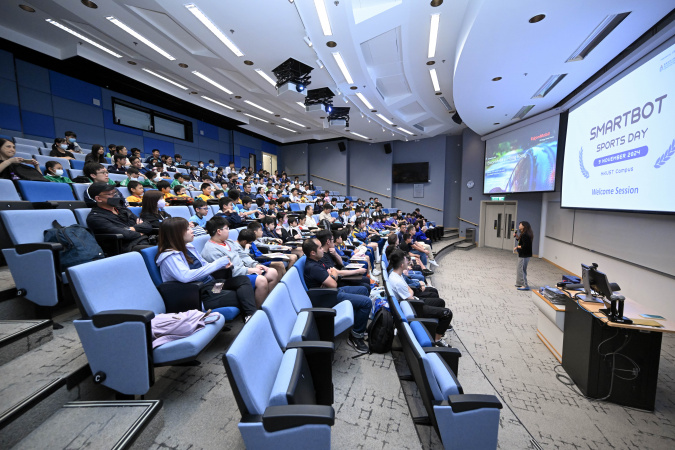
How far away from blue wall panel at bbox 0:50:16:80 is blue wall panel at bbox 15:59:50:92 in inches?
5.3

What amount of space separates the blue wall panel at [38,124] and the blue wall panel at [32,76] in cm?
64

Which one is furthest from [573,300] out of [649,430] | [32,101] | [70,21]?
[32,101]

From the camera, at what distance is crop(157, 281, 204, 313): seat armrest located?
75.2 inches

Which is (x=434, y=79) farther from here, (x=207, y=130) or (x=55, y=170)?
(x=207, y=130)

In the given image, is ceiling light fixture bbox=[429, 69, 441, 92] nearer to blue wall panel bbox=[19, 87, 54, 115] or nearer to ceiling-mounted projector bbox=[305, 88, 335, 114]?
ceiling-mounted projector bbox=[305, 88, 335, 114]

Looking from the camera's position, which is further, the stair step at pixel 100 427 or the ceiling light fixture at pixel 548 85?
the ceiling light fixture at pixel 548 85

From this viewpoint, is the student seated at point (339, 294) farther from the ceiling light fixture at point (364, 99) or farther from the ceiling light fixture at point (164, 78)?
the ceiling light fixture at point (164, 78)

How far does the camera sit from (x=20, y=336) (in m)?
1.50

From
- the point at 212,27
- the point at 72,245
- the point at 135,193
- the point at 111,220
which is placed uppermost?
the point at 212,27

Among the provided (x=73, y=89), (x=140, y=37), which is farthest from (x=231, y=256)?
(x=73, y=89)

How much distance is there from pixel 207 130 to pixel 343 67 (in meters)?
7.31

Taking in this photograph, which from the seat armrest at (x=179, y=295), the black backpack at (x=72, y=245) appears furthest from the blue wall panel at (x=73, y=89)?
the seat armrest at (x=179, y=295)

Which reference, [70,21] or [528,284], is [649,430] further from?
[70,21]

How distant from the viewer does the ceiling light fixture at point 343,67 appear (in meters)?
5.53
